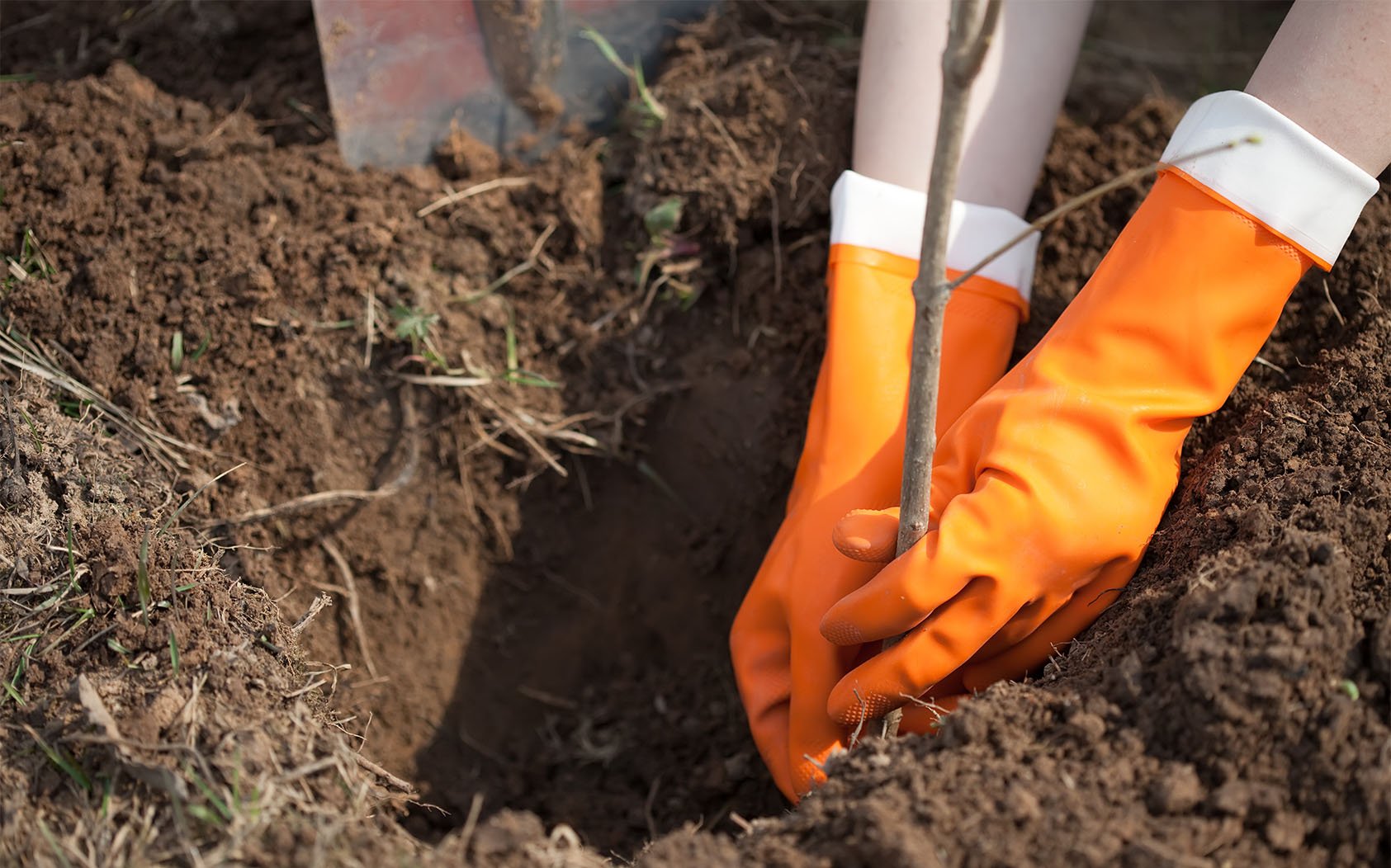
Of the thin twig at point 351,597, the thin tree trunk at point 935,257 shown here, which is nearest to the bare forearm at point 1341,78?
the thin tree trunk at point 935,257

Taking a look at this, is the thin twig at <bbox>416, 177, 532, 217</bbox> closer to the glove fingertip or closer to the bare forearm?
the glove fingertip

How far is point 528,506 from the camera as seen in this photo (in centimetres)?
207

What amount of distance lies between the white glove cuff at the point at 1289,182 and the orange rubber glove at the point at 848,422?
408mm

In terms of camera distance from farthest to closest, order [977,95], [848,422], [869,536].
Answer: [977,95], [848,422], [869,536]

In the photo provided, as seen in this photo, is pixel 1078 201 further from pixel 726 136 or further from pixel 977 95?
pixel 726 136

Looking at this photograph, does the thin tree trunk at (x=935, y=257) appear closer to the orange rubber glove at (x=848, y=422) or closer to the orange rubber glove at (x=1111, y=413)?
the orange rubber glove at (x=1111, y=413)

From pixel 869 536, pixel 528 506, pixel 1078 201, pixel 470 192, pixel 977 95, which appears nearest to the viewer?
pixel 1078 201

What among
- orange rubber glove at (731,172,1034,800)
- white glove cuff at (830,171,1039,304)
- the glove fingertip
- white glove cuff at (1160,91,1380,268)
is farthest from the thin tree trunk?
white glove cuff at (830,171,1039,304)

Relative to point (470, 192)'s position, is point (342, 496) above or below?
below

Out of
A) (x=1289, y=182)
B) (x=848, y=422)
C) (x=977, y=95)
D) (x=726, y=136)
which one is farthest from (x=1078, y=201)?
(x=726, y=136)

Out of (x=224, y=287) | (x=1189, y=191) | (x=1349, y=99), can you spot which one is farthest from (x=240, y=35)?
(x=1349, y=99)

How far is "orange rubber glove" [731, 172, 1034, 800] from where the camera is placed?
148 centimetres

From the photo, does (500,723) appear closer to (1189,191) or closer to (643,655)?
(643,655)

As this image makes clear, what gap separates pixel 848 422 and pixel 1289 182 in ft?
2.27
